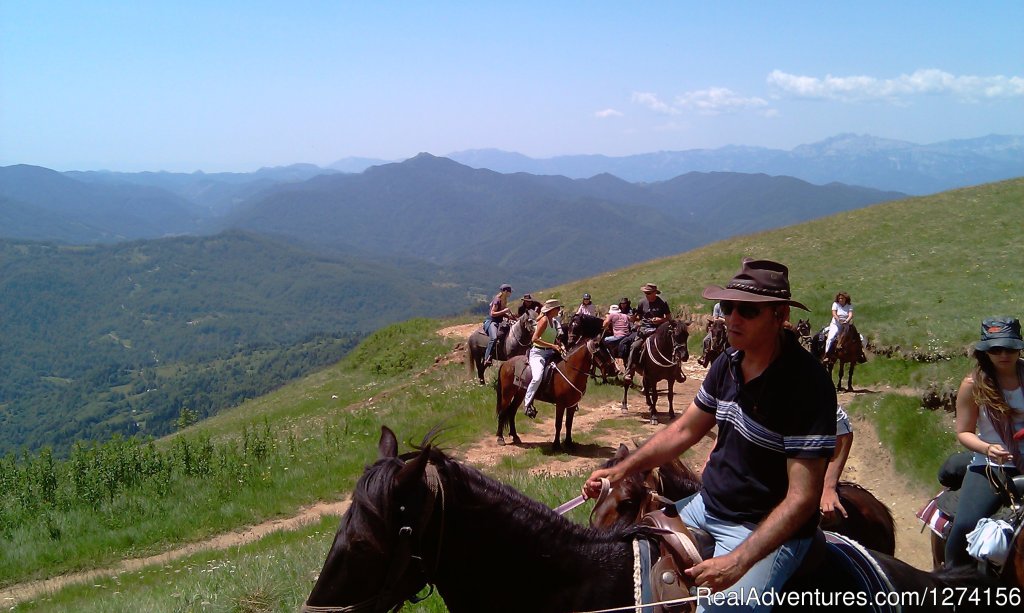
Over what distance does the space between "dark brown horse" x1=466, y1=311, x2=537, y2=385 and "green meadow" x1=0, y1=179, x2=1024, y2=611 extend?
2.69ft

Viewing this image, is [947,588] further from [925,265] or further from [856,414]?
[925,265]

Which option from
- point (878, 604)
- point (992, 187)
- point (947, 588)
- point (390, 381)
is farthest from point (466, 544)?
point (992, 187)

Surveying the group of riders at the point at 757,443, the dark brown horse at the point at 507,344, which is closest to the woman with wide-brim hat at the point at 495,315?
the dark brown horse at the point at 507,344

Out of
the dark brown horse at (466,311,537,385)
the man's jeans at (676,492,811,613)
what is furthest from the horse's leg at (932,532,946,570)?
the dark brown horse at (466,311,537,385)

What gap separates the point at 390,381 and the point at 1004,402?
26.6 meters

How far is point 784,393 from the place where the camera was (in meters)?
2.65

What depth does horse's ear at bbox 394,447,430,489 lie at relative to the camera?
257cm

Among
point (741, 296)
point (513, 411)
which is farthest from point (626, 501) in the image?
point (513, 411)

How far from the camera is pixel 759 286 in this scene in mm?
2711

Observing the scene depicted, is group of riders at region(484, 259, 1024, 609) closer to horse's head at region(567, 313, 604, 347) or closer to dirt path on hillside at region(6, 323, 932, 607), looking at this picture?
dirt path on hillside at region(6, 323, 932, 607)

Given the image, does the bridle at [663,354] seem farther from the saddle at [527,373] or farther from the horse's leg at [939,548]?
the horse's leg at [939,548]

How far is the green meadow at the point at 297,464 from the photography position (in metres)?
7.05

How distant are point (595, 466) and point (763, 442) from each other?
351 inches

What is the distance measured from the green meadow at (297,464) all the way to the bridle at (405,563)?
508 millimetres
